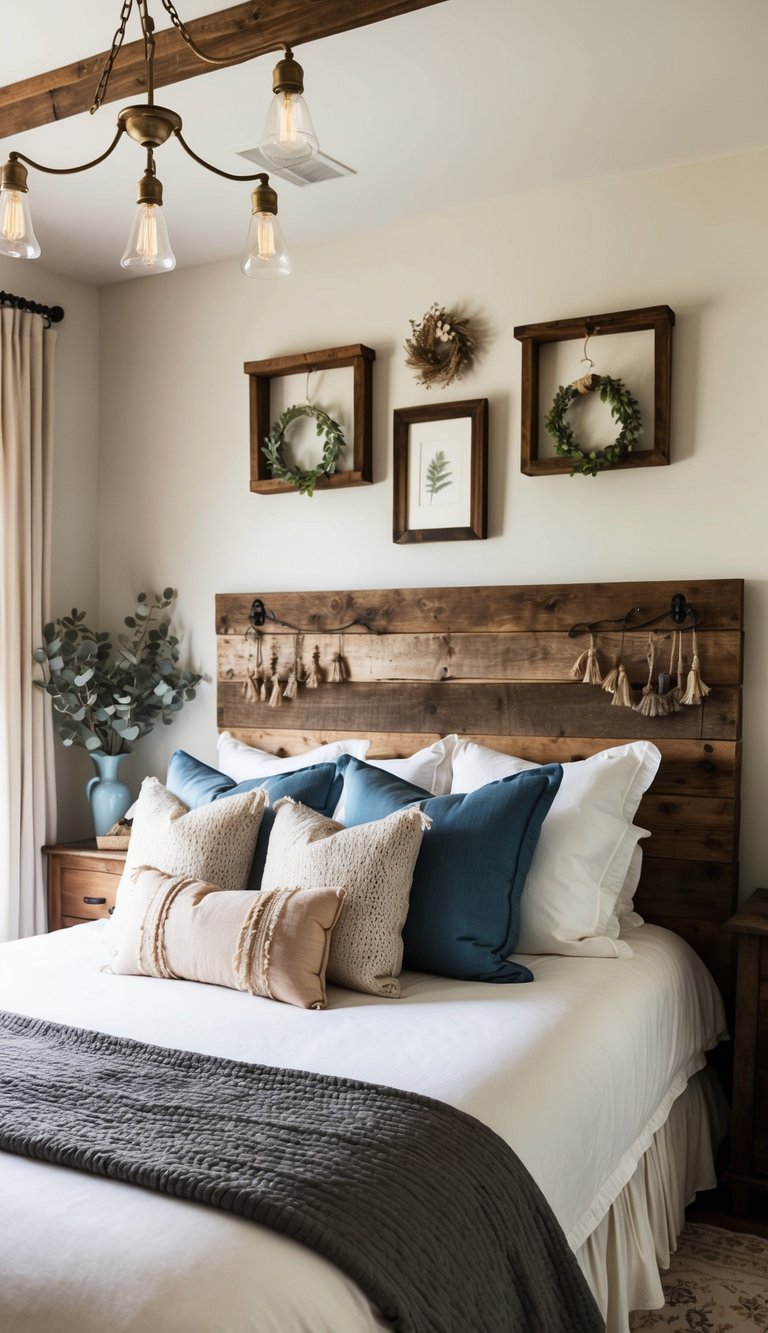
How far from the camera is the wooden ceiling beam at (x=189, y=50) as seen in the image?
7.18 feet

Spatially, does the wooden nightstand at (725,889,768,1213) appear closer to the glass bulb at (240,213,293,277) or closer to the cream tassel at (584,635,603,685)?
the cream tassel at (584,635,603,685)

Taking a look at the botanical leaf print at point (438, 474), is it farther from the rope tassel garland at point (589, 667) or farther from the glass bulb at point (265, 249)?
the glass bulb at point (265, 249)

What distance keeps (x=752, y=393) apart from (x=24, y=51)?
1.96 metres

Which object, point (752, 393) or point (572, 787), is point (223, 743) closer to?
point (572, 787)

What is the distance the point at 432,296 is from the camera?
348 cm

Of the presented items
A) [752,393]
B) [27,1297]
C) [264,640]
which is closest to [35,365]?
[264,640]

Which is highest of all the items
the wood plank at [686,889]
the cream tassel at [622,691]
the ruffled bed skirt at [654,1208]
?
the cream tassel at [622,691]

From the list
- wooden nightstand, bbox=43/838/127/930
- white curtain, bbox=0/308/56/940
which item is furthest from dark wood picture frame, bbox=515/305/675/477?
wooden nightstand, bbox=43/838/127/930

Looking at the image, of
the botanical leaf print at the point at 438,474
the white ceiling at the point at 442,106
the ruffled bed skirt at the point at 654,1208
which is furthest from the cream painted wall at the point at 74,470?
the ruffled bed skirt at the point at 654,1208

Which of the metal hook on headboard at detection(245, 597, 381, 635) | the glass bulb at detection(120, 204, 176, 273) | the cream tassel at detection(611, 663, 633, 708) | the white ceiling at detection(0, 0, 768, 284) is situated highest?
the white ceiling at detection(0, 0, 768, 284)

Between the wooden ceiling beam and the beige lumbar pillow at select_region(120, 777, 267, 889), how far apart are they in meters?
1.60

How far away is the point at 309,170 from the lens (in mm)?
2969

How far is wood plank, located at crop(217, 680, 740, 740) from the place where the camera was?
9.92ft

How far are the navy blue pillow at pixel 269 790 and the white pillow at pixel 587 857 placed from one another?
22.3 inches
